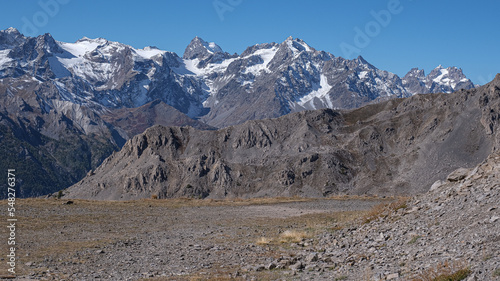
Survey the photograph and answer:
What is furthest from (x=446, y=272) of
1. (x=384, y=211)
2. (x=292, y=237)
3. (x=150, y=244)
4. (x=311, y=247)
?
(x=150, y=244)

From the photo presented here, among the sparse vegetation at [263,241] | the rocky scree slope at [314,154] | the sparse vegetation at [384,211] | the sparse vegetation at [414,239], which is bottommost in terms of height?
the sparse vegetation at [263,241]

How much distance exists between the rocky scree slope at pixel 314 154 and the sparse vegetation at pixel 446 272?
121296 mm

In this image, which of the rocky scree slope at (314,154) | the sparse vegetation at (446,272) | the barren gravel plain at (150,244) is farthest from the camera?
the rocky scree slope at (314,154)

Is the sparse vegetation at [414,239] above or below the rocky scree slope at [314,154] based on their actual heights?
below

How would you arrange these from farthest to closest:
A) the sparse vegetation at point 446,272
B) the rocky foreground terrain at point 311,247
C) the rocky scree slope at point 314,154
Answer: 1. the rocky scree slope at point 314,154
2. the rocky foreground terrain at point 311,247
3. the sparse vegetation at point 446,272

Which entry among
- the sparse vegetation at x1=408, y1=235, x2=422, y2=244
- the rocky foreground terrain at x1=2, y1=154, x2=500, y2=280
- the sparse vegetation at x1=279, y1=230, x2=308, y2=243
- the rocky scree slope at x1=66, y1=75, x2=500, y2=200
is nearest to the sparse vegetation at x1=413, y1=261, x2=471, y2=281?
the rocky foreground terrain at x1=2, y1=154, x2=500, y2=280

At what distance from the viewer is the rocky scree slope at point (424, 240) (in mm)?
17812

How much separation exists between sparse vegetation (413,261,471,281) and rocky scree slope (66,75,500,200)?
12130cm

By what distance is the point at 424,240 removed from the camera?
2161 cm

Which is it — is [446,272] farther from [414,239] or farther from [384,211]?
[384,211]

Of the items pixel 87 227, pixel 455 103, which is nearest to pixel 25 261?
pixel 87 227

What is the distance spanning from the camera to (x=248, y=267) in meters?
23.9

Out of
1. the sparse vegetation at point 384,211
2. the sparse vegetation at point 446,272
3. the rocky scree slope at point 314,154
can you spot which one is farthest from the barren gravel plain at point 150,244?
the rocky scree slope at point 314,154

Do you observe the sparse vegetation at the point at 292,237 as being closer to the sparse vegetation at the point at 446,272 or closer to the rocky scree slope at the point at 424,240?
the rocky scree slope at the point at 424,240
